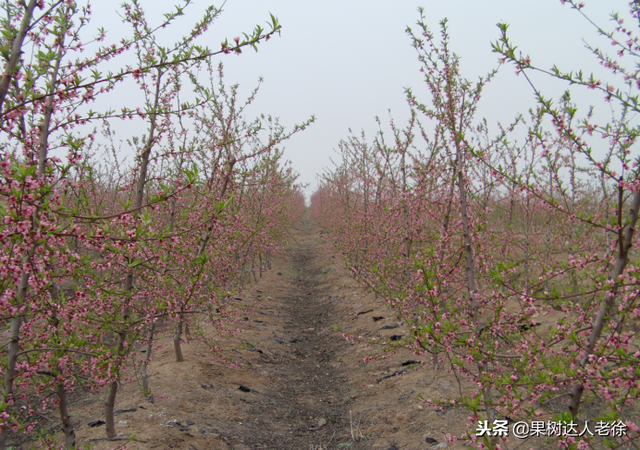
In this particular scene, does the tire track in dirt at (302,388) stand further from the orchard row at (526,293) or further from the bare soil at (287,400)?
the orchard row at (526,293)

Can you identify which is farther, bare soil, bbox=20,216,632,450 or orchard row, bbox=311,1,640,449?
bare soil, bbox=20,216,632,450

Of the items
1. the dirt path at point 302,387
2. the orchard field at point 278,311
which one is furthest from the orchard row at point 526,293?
the dirt path at point 302,387

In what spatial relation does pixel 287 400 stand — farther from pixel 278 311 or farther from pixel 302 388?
pixel 278 311

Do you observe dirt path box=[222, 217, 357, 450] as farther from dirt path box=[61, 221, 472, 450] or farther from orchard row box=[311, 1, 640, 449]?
orchard row box=[311, 1, 640, 449]

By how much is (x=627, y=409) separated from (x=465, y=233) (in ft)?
12.0

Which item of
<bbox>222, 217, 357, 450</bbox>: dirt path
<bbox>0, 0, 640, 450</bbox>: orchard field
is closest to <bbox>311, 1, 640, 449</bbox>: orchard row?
<bbox>0, 0, 640, 450</bbox>: orchard field

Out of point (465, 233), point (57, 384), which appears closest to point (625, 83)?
point (465, 233)

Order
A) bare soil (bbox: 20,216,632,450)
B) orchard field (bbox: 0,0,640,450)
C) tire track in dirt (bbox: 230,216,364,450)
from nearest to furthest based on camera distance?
orchard field (bbox: 0,0,640,450) → bare soil (bbox: 20,216,632,450) → tire track in dirt (bbox: 230,216,364,450)

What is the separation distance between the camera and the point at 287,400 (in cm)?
623

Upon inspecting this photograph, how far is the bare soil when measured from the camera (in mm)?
4668

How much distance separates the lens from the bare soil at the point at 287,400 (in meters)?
4.67

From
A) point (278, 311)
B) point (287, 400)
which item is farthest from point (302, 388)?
point (278, 311)

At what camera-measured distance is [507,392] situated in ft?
8.92

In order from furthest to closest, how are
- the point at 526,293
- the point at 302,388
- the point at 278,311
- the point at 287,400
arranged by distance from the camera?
the point at 278,311, the point at 302,388, the point at 287,400, the point at 526,293
